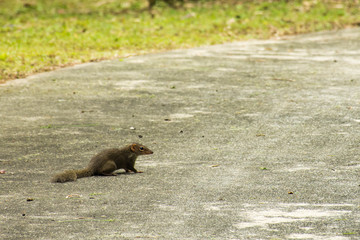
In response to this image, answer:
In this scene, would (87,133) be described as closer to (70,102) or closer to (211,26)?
(70,102)

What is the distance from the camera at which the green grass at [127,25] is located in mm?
13805

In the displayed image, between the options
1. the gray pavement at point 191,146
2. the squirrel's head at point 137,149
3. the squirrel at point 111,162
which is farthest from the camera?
the squirrel's head at point 137,149

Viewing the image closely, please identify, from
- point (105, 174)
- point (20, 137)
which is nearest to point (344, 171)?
point (105, 174)

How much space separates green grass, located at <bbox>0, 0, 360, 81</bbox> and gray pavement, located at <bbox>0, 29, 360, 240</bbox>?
1290mm

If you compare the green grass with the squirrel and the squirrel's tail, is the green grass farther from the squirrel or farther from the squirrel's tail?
the squirrel's tail

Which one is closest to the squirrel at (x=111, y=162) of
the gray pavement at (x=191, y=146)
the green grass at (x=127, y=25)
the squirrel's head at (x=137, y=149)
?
the squirrel's head at (x=137, y=149)

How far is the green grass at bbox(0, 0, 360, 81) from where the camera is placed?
1380 centimetres

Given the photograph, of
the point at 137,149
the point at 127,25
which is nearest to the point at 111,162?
the point at 137,149

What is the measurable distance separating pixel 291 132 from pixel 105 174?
2.56 metres

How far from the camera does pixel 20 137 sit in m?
7.84

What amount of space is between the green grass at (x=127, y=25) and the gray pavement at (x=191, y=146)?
1290 mm

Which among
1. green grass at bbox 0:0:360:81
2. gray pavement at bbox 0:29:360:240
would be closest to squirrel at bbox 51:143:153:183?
gray pavement at bbox 0:29:360:240

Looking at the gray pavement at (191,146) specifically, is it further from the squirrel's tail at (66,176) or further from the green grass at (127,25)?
the green grass at (127,25)

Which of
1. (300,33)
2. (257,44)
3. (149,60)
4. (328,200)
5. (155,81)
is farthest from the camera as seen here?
(300,33)
